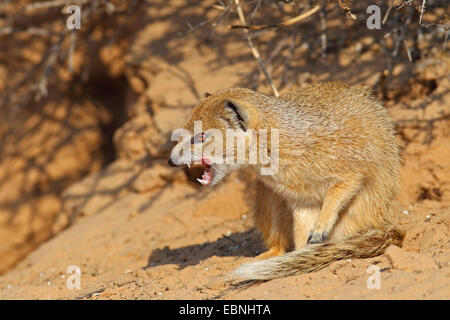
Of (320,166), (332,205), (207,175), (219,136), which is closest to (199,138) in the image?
(219,136)

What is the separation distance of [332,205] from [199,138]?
0.90 m

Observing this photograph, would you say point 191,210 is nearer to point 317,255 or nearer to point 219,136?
point 219,136

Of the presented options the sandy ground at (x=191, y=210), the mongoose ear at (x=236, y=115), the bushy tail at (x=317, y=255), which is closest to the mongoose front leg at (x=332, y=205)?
the bushy tail at (x=317, y=255)

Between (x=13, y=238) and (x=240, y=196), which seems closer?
(x=240, y=196)

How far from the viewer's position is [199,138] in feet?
11.9

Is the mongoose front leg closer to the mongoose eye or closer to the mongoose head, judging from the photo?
the mongoose head

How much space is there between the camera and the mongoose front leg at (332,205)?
364 centimetres

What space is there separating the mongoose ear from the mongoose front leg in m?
0.68

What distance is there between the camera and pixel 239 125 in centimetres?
357

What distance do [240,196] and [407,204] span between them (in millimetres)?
1466

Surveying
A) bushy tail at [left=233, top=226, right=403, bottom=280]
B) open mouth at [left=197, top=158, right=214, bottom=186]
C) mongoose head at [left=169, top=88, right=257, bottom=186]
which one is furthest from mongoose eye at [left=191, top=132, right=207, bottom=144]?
bushy tail at [left=233, top=226, right=403, bottom=280]

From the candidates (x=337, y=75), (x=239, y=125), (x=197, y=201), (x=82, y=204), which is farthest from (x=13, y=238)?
(x=239, y=125)

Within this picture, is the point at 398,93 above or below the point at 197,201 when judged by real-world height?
above

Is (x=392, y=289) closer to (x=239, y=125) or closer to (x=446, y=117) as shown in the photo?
(x=239, y=125)
